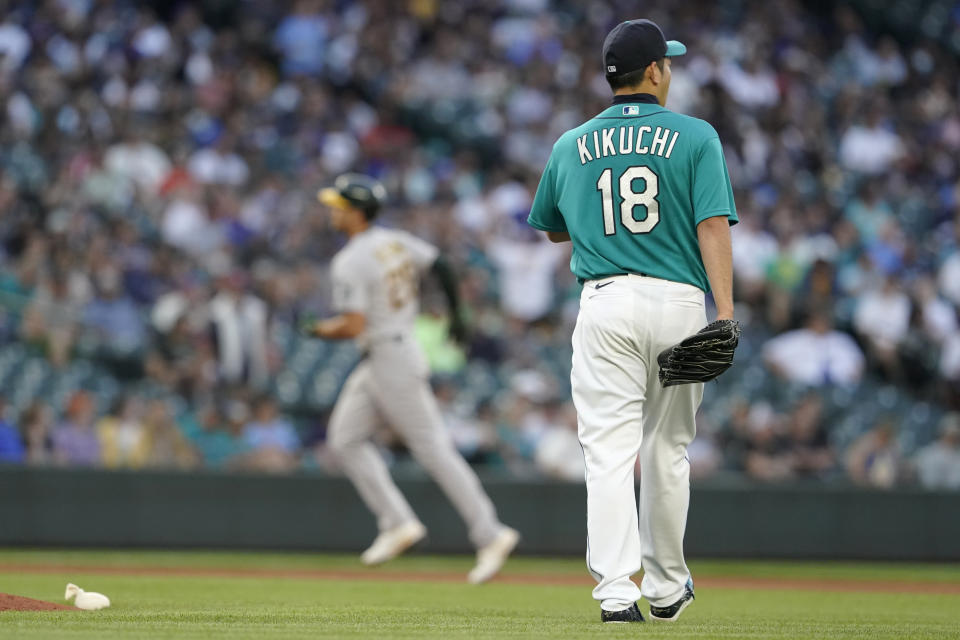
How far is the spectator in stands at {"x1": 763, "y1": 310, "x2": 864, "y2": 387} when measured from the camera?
547 inches

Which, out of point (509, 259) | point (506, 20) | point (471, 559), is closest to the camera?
point (471, 559)

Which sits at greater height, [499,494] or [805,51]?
[805,51]

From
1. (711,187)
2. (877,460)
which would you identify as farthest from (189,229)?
(711,187)

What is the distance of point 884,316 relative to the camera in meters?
14.7

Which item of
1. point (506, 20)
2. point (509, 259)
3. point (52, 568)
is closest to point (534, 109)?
point (506, 20)

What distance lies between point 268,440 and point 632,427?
7243 millimetres

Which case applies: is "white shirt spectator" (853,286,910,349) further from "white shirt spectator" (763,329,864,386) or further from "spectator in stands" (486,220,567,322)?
"spectator in stands" (486,220,567,322)

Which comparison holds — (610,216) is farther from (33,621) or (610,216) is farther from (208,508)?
(208,508)

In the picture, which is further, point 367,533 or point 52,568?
point 367,533

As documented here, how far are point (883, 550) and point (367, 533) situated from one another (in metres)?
4.11

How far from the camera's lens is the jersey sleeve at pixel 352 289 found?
827cm

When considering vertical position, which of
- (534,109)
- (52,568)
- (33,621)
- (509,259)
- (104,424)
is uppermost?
(534,109)

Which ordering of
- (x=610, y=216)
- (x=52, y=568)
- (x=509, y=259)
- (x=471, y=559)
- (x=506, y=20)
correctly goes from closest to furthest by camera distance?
(x=610, y=216) → (x=52, y=568) → (x=471, y=559) → (x=509, y=259) → (x=506, y=20)

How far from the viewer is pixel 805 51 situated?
19609 millimetres
